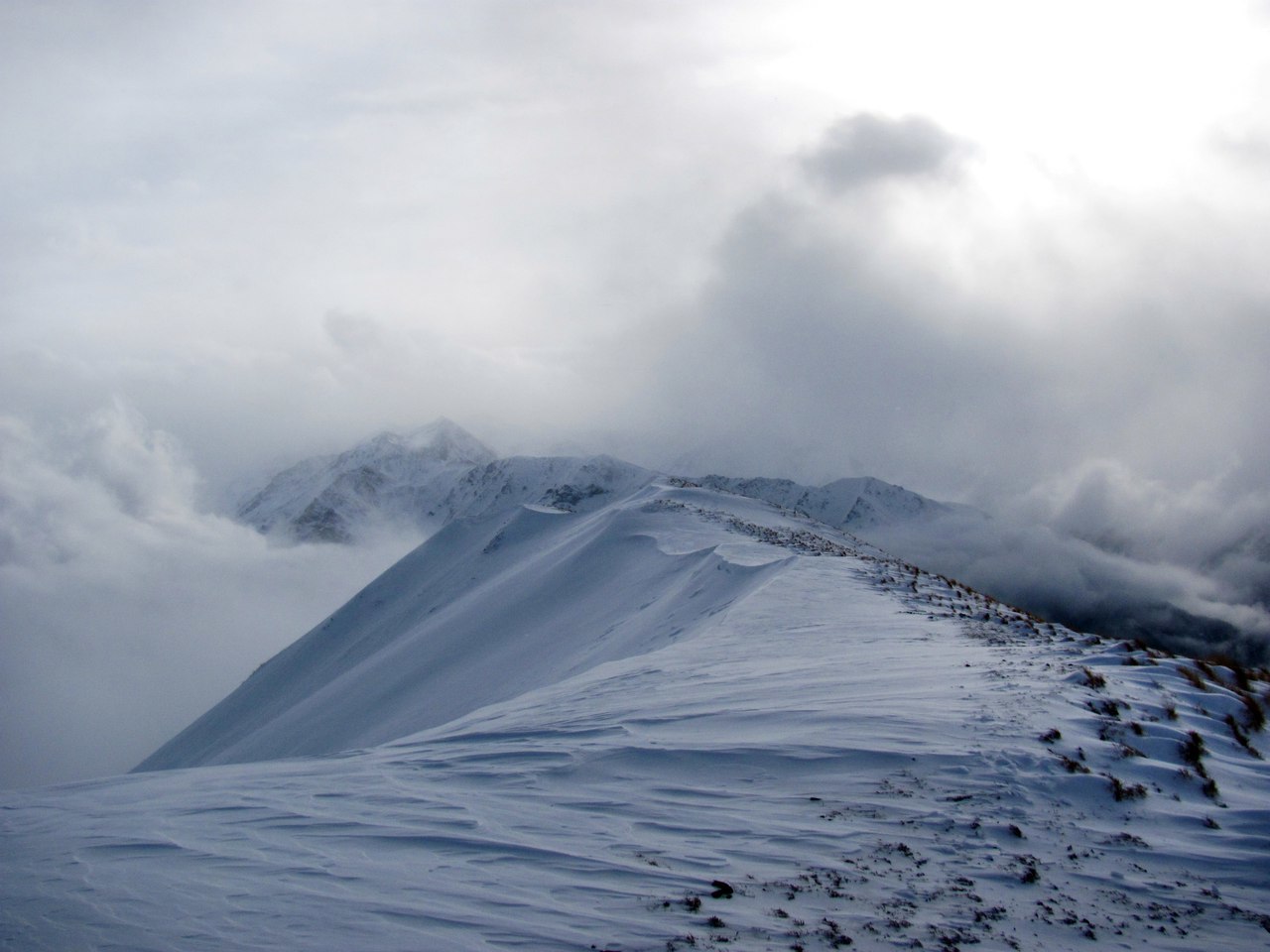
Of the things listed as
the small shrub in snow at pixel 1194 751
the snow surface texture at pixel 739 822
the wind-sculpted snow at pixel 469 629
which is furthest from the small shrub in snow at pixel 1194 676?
the wind-sculpted snow at pixel 469 629

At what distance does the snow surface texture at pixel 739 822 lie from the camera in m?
6.03

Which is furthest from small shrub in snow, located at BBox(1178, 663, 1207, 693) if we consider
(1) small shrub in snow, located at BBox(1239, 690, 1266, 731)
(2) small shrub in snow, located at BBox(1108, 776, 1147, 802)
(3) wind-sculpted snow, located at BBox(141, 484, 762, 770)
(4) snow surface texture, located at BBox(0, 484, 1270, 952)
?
(3) wind-sculpted snow, located at BBox(141, 484, 762, 770)

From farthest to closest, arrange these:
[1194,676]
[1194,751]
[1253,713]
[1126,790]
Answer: [1194,676] → [1253,713] → [1194,751] → [1126,790]

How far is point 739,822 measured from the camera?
7.75m

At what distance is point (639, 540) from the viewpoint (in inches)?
1412

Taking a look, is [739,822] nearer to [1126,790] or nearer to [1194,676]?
[1126,790]

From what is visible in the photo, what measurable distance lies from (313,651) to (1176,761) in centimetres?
4061

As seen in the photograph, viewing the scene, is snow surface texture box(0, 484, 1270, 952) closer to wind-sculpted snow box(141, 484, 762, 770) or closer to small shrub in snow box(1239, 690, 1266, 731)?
small shrub in snow box(1239, 690, 1266, 731)

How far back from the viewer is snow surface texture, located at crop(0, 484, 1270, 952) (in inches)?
237

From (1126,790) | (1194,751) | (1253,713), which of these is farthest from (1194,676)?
(1126,790)

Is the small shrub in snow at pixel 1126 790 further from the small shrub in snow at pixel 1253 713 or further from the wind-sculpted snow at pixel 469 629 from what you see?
the wind-sculpted snow at pixel 469 629

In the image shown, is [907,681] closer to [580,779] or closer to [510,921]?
[580,779]

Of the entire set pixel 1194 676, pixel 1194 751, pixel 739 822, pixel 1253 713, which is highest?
pixel 1194 676

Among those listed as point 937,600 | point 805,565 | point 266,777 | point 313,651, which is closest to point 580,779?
point 266,777
